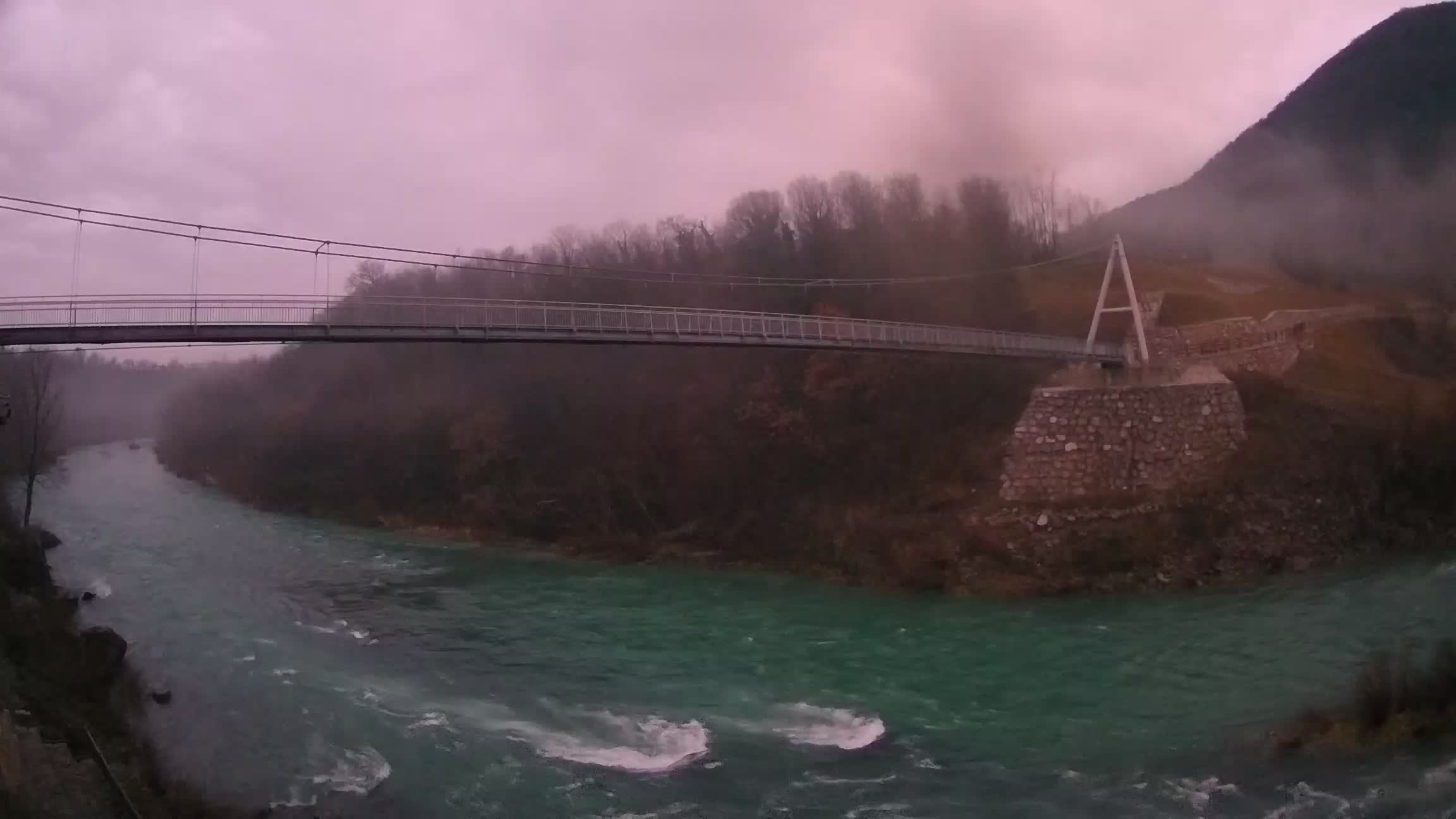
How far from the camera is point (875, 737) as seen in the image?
1066 cm

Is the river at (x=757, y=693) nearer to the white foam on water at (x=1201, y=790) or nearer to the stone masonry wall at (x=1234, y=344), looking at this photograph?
the white foam on water at (x=1201, y=790)

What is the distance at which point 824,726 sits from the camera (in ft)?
36.6

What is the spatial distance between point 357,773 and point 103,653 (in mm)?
5948

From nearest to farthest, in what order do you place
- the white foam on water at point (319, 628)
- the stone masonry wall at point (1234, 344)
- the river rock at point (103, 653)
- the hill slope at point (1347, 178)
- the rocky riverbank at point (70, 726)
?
1. the rocky riverbank at point (70, 726)
2. the river rock at point (103, 653)
3. the white foam on water at point (319, 628)
4. the stone masonry wall at point (1234, 344)
5. the hill slope at point (1347, 178)

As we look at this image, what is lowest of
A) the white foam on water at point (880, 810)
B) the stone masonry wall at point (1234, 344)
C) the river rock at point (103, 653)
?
the river rock at point (103, 653)

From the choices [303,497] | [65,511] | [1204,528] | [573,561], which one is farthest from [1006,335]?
[65,511]

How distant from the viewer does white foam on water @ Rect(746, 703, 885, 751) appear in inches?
418

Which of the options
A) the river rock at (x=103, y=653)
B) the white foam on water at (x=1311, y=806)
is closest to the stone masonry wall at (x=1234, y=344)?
the white foam on water at (x=1311, y=806)

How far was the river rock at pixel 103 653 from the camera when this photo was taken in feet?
41.1

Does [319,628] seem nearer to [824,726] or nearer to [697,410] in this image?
[824,726]

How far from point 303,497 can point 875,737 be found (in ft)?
106

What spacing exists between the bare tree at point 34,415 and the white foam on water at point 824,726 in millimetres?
19259

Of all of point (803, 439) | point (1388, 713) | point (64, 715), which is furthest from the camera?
point (803, 439)

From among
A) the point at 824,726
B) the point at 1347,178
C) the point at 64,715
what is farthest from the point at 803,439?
the point at 1347,178
